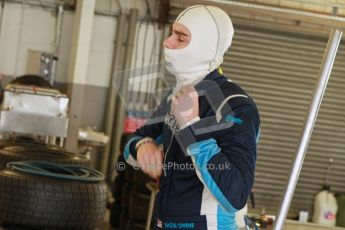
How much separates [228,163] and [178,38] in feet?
1.49

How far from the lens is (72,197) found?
3410 mm

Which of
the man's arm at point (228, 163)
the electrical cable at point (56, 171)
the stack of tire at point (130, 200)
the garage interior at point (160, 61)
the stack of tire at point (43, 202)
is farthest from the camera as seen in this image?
the garage interior at point (160, 61)

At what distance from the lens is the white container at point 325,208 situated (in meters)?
7.79

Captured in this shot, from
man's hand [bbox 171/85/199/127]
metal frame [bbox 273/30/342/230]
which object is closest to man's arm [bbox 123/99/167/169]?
man's hand [bbox 171/85/199/127]

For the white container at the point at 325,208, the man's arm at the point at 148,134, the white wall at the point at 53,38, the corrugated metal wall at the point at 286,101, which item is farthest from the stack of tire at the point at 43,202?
the white wall at the point at 53,38

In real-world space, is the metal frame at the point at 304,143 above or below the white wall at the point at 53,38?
below

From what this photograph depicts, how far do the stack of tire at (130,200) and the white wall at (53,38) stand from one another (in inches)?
102

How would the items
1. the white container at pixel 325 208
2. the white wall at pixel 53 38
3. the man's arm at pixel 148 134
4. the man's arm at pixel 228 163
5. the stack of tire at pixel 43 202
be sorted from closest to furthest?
the man's arm at pixel 228 163 → the man's arm at pixel 148 134 → the stack of tire at pixel 43 202 → the white container at pixel 325 208 → the white wall at pixel 53 38

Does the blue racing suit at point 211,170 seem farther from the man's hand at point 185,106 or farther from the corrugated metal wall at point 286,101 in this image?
the corrugated metal wall at point 286,101

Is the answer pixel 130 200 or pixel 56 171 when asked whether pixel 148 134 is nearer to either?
pixel 56 171

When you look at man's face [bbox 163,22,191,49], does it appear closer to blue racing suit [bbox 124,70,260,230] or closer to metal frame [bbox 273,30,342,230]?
blue racing suit [bbox 124,70,260,230]

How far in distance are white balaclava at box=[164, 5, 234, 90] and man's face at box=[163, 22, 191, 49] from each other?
12 millimetres

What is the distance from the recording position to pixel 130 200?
570cm

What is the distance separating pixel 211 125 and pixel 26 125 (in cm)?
395
